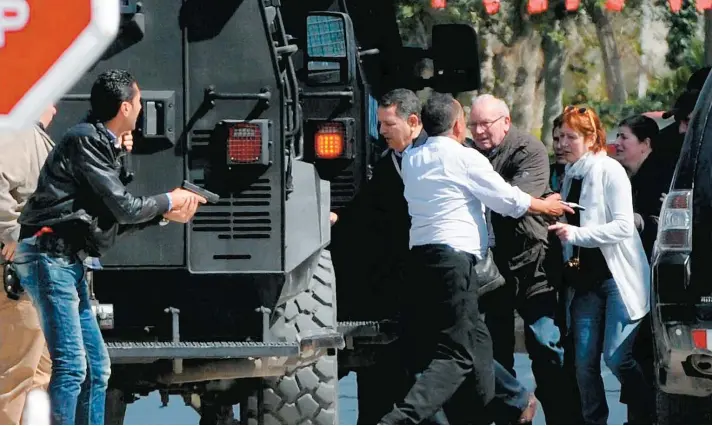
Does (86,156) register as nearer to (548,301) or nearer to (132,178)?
(132,178)

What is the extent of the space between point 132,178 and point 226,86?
0.53 meters

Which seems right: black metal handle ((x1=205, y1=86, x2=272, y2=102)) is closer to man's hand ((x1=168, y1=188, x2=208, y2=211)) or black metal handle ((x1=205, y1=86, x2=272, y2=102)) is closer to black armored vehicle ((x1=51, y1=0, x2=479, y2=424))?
black armored vehicle ((x1=51, y1=0, x2=479, y2=424))

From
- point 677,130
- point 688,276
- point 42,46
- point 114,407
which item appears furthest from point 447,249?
point 42,46

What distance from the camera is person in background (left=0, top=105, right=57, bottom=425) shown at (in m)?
6.28

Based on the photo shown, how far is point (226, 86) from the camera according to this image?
21.3 ft

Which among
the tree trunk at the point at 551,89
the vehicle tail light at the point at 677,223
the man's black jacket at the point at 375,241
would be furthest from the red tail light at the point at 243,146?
the tree trunk at the point at 551,89

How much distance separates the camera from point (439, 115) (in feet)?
23.4

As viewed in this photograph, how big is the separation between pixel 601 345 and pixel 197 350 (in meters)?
2.12

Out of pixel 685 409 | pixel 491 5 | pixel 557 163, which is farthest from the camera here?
pixel 491 5

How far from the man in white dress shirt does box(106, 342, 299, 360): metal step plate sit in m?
0.78

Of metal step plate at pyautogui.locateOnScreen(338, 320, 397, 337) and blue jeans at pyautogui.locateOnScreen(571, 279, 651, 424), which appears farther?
metal step plate at pyautogui.locateOnScreen(338, 320, 397, 337)

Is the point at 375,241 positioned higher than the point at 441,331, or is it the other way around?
the point at 375,241

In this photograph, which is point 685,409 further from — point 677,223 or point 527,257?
point 527,257

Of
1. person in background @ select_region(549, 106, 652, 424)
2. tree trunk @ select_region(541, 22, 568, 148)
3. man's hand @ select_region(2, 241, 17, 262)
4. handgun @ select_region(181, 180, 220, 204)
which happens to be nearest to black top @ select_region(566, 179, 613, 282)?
person in background @ select_region(549, 106, 652, 424)
